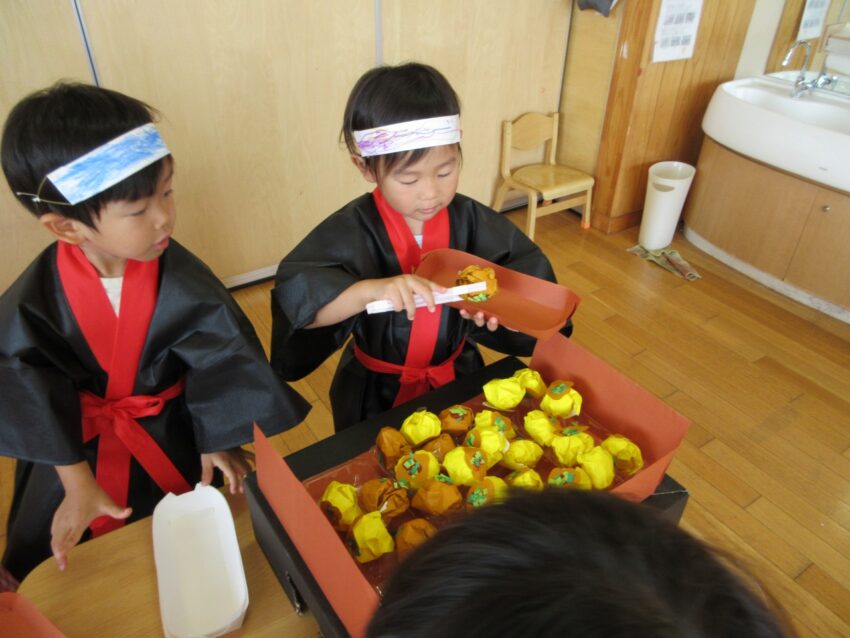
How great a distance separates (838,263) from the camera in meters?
2.22

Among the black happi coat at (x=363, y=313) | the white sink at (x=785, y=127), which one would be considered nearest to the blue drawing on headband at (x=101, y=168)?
the black happi coat at (x=363, y=313)

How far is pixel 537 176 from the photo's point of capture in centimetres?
289

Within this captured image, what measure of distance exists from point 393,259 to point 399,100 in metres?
0.29

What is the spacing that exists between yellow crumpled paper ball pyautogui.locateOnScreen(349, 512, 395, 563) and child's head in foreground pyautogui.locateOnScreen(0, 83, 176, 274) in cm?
53

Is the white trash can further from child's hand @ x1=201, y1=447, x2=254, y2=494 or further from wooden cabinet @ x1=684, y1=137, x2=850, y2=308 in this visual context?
child's hand @ x1=201, y1=447, x2=254, y2=494

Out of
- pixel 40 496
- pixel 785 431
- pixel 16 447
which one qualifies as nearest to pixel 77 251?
pixel 16 447

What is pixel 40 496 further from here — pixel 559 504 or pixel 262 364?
pixel 559 504

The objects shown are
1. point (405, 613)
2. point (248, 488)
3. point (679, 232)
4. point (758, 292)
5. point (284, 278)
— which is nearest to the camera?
point (405, 613)

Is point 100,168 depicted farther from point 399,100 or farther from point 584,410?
point 584,410

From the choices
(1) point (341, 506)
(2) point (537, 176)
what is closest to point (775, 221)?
(2) point (537, 176)

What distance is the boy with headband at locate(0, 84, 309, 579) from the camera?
78 centimetres

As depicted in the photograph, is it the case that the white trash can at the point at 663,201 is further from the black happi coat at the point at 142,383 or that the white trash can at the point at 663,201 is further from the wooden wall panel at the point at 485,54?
the black happi coat at the point at 142,383

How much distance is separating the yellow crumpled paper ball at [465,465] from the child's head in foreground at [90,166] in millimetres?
542

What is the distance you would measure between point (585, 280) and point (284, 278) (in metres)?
1.86
